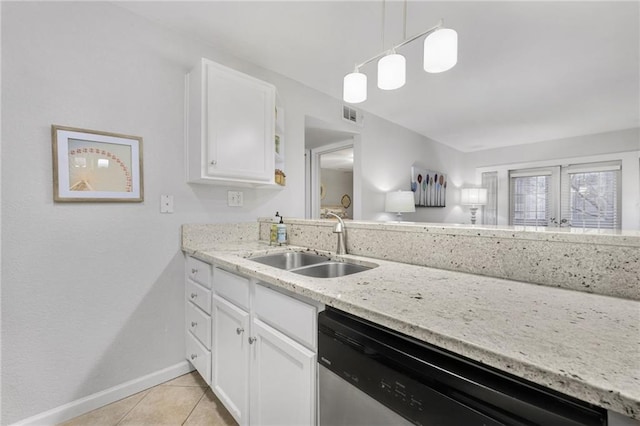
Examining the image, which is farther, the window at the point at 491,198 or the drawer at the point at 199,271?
the window at the point at 491,198

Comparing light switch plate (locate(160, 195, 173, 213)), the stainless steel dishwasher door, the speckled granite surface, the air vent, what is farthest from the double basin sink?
the air vent

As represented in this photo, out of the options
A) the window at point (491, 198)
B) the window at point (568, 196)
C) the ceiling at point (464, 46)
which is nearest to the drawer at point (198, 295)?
the ceiling at point (464, 46)

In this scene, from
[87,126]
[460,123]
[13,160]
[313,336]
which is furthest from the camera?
[460,123]

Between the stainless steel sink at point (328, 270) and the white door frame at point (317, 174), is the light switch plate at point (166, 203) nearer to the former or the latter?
the stainless steel sink at point (328, 270)

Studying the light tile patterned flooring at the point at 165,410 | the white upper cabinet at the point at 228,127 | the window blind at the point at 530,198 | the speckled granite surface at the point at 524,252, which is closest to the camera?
the speckled granite surface at the point at 524,252

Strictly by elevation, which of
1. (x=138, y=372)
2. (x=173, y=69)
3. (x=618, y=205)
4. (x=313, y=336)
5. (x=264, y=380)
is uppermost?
(x=173, y=69)

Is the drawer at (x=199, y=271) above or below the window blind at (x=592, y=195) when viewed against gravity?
below

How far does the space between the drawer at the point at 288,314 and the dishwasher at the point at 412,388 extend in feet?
0.18

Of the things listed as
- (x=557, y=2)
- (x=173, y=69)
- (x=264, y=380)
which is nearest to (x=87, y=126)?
(x=173, y=69)

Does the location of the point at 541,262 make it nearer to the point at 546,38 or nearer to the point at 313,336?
the point at 313,336

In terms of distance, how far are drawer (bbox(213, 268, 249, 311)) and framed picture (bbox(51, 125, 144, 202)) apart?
2.56ft

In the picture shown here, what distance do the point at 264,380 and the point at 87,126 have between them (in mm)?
1692

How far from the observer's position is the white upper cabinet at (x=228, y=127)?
5.71 ft

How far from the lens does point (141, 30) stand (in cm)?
176
